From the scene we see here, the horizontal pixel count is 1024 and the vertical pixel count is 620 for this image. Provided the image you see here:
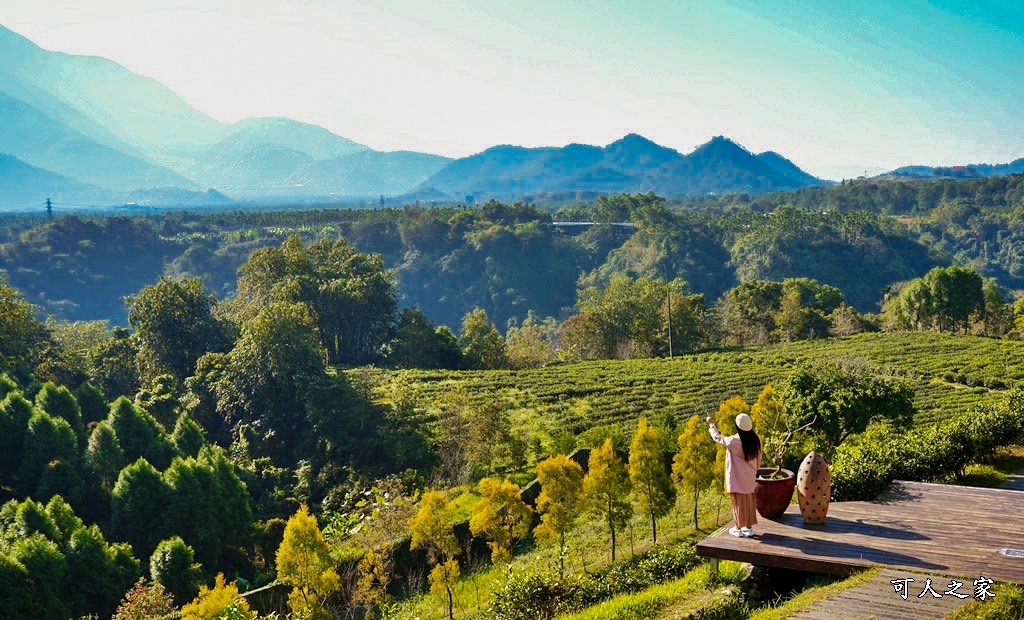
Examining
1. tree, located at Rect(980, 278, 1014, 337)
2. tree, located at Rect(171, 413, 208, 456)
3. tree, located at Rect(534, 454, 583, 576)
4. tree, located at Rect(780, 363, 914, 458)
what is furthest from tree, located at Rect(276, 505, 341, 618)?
tree, located at Rect(980, 278, 1014, 337)

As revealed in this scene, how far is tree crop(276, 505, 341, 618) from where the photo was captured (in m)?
16.4

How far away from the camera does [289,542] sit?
16.4m

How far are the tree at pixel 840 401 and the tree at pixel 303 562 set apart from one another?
12808 mm

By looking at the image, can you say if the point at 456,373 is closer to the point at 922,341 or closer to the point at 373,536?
the point at 373,536

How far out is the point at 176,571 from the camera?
21031 millimetres

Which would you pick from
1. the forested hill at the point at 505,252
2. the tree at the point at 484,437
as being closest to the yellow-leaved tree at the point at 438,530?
the tree at the point at 484,437

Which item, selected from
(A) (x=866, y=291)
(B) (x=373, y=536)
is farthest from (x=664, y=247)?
(B) (x=373, y=536)

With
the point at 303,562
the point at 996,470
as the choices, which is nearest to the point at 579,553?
the point at 303,562

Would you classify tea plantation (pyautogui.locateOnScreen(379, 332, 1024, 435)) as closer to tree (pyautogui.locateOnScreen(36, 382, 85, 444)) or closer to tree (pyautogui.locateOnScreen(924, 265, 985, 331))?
tree (pyautogui.locateOnScreen(924, 265, 985, 331))

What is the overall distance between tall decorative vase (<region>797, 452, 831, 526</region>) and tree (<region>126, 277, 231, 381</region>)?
40.5 m

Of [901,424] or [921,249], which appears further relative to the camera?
[921,249]

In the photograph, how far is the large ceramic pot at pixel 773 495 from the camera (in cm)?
935

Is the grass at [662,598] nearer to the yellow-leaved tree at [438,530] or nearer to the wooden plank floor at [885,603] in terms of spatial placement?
the wooden plank floor at [885,603]

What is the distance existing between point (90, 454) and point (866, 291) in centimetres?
9949
